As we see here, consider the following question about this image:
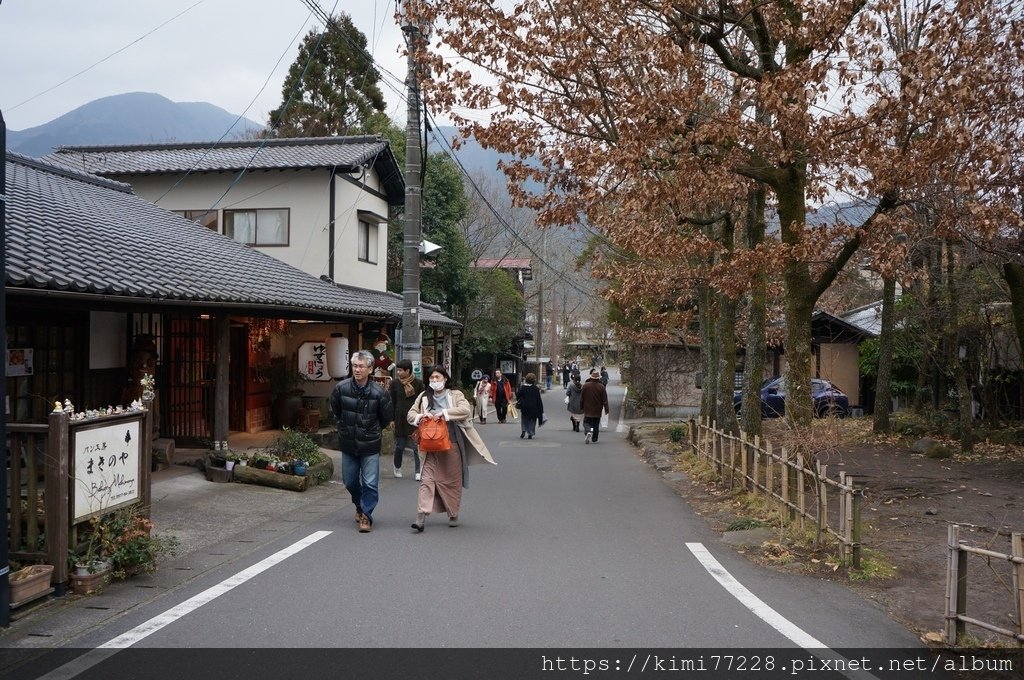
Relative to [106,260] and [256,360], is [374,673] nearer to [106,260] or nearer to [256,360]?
[106,260]

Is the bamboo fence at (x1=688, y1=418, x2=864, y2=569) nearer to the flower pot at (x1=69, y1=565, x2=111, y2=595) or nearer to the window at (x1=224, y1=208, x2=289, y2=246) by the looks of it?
the flower pot at (x1=69, y1=565, x2=111, y2=595)

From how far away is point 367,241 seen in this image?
2334 centimetres

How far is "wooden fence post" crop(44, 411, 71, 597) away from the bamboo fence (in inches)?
250

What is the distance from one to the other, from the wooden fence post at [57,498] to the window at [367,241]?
17124mm

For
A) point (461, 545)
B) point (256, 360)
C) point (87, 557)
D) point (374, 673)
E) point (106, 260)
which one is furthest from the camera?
point (256, 360)

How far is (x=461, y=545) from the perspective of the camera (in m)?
7.79

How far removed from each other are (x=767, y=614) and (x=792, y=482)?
13.7 ft

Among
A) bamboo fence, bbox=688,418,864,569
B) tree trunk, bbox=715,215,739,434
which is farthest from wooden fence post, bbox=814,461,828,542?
tree trunk, bbox=715,215,739,434

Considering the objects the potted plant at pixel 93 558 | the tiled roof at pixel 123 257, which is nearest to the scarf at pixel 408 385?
the tiled roof at pixel 123 257

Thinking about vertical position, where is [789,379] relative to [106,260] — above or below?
below

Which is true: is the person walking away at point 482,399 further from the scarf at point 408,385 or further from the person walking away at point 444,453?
the person walking away at point 444,453

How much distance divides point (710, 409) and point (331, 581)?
576 inches

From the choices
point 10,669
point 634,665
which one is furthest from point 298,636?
point 634,665

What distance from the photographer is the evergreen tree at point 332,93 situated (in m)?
33.8
